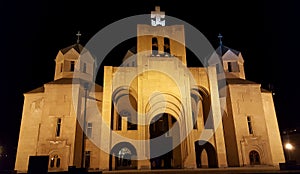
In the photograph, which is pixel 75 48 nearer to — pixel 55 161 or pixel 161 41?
pixel 161 41

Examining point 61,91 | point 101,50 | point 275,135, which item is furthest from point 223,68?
point 61,91

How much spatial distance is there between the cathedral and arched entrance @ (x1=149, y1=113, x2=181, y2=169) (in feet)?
0.48

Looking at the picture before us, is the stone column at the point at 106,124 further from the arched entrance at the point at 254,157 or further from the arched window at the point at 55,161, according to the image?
the arched entrance at the point at 254,157

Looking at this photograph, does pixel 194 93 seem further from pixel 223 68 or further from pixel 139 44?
pixel 139 44

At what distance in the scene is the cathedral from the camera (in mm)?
24875

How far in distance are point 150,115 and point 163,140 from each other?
4.99 metres

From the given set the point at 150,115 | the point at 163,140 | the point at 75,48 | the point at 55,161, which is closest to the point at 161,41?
the point at 150,115

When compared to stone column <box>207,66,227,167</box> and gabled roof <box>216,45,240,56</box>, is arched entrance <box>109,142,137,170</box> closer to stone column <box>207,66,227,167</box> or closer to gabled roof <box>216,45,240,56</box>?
stone column <box>207,66,227,167</box>

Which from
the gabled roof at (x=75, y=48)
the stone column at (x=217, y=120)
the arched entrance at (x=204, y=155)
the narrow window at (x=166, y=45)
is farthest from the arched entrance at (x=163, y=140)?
the gabled roof at (x=75, y=48)

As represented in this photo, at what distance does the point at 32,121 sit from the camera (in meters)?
27.5

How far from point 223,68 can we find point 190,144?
1424 centimetres

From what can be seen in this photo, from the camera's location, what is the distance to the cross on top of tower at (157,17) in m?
30.8

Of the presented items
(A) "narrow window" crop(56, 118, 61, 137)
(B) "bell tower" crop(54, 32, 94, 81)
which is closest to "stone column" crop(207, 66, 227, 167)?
(B) "bell tower" crop(54, 32, 94, 81)

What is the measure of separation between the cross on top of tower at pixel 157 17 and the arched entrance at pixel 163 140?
40.1 ft
